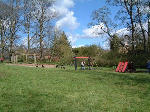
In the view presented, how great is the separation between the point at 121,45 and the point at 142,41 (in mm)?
3108

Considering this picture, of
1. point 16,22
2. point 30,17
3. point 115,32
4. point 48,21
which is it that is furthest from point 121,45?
point 16,22

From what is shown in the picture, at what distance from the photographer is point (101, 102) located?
16.7 ft

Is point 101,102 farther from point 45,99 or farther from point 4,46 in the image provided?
point 4,46

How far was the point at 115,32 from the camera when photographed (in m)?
26.8

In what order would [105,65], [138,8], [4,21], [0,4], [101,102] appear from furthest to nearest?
[4,21], [0,4], [105,65], [138,8], [101,102]

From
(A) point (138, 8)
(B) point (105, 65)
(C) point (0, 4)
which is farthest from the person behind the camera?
(C) point (0, 4)

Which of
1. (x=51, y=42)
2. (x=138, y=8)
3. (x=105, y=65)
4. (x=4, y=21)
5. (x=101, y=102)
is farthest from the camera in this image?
(x=51, y=42)

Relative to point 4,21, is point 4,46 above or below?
below

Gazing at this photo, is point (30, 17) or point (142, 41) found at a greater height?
point (30, 17)

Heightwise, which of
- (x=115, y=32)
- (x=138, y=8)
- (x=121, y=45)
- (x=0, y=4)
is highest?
(x=0, y=4)

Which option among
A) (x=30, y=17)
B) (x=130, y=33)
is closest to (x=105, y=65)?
(x=130, y=33)

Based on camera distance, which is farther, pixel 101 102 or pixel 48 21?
pixel 48 21

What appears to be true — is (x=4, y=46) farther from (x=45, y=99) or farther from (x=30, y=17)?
(x=45, y=99)

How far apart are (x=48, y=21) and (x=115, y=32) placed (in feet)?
50.7
